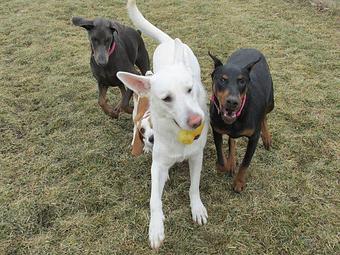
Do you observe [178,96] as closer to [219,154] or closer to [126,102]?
[219,154]

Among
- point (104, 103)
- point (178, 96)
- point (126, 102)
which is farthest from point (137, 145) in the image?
point (178, 96)

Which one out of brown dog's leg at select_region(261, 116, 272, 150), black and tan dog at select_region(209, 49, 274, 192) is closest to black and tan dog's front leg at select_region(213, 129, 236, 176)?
black and tan dog at select_region(209, 49, 274, 192)

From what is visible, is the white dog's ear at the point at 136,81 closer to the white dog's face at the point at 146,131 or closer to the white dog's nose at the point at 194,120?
the white dog's nose at the point at 194,120

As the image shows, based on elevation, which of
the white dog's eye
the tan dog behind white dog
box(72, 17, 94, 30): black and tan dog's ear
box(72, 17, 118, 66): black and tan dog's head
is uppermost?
the white dog's eye

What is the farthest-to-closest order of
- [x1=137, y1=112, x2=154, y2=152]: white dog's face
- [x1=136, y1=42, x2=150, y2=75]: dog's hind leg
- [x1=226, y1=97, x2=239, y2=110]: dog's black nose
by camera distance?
[x1=136, y1=42, x2=150, y2=75]: dog's hind leg → [x1=137, y1=112, x2=154, y2=152]: white dog's face → [x1=226, y1=97, x2=239, y2=110]: dog's black nose

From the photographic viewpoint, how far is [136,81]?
2941 mm

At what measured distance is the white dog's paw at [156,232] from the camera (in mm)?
3148

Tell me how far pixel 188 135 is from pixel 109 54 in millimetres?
1798

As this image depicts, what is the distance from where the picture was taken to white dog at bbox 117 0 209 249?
280cm

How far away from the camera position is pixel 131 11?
4.39 meters

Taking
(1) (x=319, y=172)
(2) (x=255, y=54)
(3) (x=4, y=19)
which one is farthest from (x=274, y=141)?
(3) (x=4, y=19)

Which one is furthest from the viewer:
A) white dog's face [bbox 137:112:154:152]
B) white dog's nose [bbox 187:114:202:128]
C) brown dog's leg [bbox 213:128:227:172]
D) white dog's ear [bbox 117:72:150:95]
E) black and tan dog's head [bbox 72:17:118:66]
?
black and tan dog's head [bbox 72:17:118:66]

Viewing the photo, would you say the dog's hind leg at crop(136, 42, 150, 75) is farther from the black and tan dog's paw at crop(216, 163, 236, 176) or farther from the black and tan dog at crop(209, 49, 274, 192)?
the black and tan dog's paw at crop(216, 163, 236, 176)

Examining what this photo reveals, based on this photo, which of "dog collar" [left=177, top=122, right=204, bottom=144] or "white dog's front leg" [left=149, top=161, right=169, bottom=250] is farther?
"white dog's front leg" [left=149, top=161, right=169, bottom=250]
